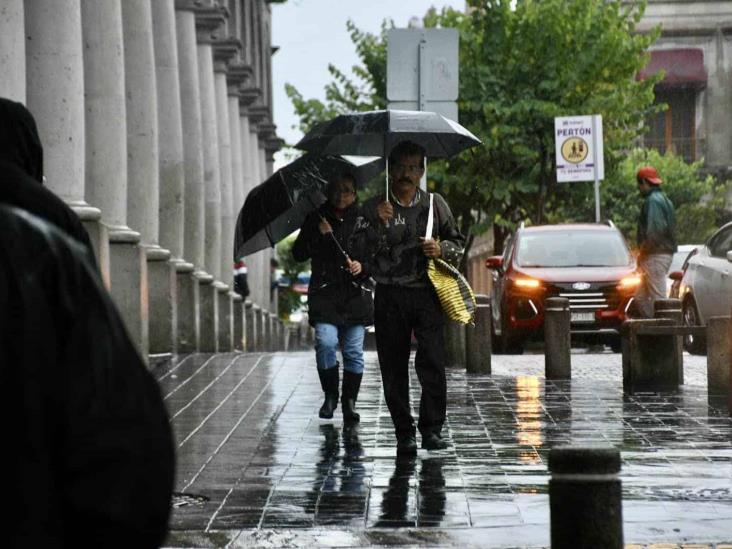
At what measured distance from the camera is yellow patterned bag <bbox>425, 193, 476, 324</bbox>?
418 inches

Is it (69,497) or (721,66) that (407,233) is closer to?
(69,497)

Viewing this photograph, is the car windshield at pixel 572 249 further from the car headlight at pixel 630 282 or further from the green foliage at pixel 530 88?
the green foliage at pixel 530 88

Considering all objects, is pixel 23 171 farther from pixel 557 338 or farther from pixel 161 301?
pixel 161 301

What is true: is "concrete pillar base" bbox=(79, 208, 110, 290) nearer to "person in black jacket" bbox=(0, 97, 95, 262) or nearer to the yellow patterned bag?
the yellow patterned bag

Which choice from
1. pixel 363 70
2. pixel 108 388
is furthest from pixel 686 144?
pixel 108 388

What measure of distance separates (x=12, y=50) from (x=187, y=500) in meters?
7.01

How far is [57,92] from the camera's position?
17.1m

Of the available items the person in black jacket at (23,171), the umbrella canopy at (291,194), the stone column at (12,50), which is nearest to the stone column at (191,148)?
the stone column at (12,50)

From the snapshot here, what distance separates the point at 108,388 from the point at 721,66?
73.9 metres

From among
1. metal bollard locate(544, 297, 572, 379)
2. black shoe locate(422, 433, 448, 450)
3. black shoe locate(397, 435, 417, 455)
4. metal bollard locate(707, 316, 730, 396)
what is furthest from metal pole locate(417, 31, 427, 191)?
black shoe locate(397, 435, 417, 455)

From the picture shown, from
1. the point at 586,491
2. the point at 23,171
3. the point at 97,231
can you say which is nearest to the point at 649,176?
the point at 97,231

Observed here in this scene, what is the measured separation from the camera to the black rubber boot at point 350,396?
12383 millimetres

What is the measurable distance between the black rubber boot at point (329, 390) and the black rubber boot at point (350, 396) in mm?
192

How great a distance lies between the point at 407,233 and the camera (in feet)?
35.2
